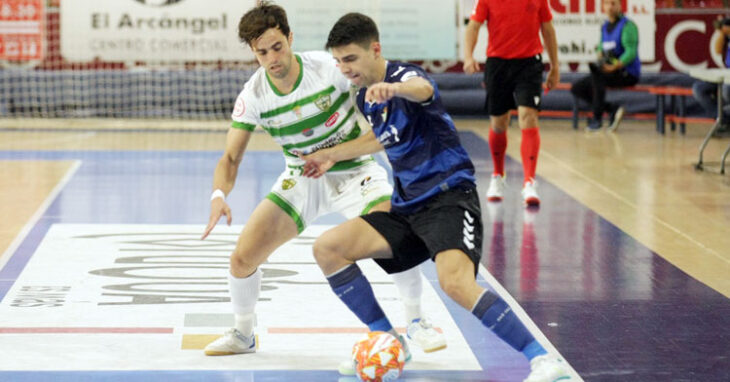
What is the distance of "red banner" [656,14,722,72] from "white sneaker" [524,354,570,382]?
49.8 ft

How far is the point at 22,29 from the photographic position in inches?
724

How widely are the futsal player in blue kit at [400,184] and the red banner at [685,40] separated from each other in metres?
14.8

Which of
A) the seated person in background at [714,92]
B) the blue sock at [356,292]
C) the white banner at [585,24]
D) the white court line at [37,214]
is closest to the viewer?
the blue sock at [356,292]

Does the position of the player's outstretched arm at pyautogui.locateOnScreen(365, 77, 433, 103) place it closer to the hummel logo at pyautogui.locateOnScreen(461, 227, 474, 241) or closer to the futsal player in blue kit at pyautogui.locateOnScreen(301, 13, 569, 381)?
the futsal player in blue kit at pyautogui.locateOnScreen(301, 13, 569, 381)

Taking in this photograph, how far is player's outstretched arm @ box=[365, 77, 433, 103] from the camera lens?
15.0 feet

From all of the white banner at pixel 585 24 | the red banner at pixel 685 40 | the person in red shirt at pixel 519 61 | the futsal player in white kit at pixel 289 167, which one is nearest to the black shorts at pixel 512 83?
the person in red shirt at pixel 519 61

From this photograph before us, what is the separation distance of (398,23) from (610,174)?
7.08 m

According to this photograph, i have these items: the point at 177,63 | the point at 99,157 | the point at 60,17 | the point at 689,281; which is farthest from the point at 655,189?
the point at 60,17

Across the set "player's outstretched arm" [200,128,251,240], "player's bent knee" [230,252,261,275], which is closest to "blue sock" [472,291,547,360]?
"player's bent knee" [230,252,261,275]

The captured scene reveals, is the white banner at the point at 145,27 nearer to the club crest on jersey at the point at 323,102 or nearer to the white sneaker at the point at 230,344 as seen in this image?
the club crest on jersey at the point at 323,102

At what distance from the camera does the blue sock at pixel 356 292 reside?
201 inches

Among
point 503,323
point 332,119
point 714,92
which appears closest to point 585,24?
point 714,92

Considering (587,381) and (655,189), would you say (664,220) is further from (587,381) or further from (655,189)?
(587,381)

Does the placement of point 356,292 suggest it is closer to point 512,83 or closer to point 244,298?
point 244,298
